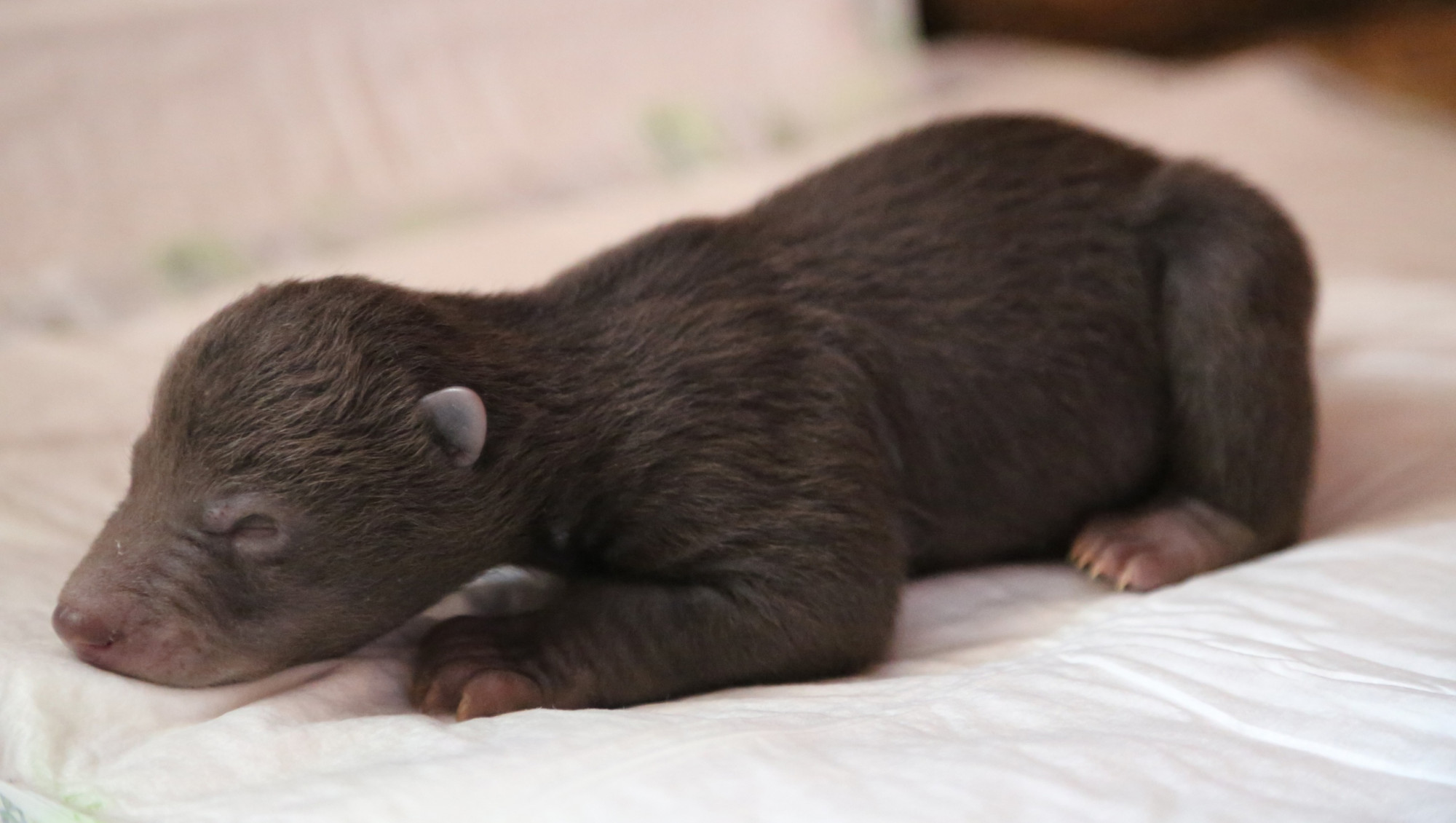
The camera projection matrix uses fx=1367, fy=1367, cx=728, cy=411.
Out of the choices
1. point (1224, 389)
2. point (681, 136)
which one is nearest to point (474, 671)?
point (1224, 389)

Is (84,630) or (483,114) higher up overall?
(483,114)

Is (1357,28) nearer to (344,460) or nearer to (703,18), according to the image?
(703,18)

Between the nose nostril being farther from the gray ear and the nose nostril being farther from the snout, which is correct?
the gray ear

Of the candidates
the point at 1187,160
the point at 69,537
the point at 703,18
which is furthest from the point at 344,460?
the point at 703,18

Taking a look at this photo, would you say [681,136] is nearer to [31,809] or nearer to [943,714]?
[943,714]

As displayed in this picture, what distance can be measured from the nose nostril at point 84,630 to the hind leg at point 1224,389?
1946 millimetres

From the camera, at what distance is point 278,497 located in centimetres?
222

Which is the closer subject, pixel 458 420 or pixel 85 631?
pixel 85 631

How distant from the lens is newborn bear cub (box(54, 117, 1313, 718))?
2254 millimetres

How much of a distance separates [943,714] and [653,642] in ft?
1.77

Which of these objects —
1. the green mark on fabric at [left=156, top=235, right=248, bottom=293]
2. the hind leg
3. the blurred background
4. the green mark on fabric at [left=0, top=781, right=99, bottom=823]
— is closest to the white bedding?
the green mark on fabric at [left=0, top=781, right=99, bottom=823]

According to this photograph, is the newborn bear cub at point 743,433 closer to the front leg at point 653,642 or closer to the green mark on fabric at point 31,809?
the front leg at point 653,642

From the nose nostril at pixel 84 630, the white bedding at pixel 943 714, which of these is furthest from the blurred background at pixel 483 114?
the nose nostril at pixel 84 630

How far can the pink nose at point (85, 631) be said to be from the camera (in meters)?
2.17
